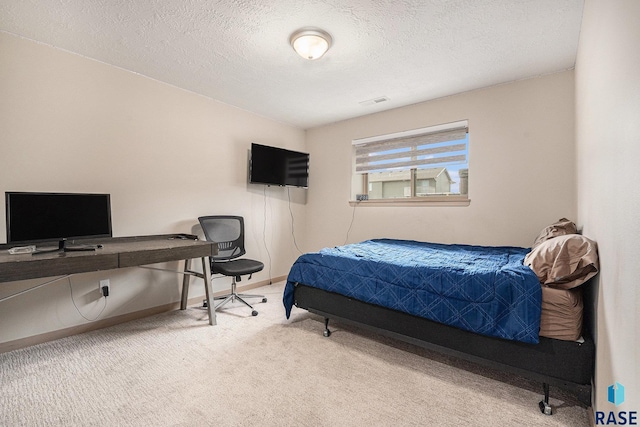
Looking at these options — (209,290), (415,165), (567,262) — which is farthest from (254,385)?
(415,165)

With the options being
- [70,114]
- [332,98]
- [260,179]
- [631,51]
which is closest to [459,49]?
[332,98]

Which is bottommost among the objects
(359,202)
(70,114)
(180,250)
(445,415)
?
(445,415)

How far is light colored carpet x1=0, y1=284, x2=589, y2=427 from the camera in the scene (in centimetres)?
154

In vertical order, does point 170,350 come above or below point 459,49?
below

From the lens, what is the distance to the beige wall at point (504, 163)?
2756mm

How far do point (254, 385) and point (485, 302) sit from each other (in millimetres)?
1575

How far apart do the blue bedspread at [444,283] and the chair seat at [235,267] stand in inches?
21.0

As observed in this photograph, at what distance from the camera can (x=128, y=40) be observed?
2.33 meters

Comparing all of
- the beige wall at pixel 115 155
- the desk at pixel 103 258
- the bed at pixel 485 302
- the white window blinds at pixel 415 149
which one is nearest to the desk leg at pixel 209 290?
the desk at pixel 103 258

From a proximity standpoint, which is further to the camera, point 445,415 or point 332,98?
point 332,98

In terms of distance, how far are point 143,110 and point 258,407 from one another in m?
2.99

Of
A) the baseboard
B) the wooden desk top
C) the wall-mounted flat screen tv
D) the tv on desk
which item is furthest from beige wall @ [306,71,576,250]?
the tv on desk

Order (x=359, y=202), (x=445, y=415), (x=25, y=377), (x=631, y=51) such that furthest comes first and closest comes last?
(x=359, y=202) → (x=25, y=377) → (x=445, y=415) → (x=631, y=51)

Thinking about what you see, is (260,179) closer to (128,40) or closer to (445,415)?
(128,40)
